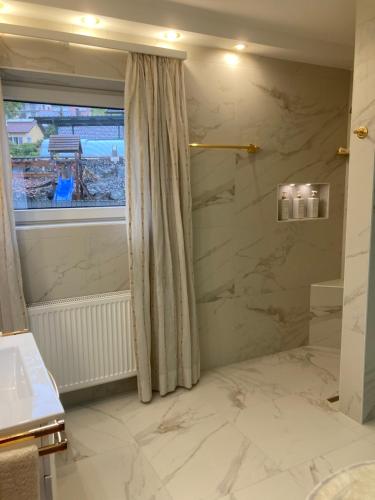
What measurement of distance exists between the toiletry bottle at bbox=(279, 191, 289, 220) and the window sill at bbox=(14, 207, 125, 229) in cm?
128

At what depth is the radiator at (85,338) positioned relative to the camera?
2.37 meters

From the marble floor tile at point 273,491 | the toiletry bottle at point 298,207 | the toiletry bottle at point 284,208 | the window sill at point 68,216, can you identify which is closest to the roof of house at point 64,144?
the window sill at point 68,216

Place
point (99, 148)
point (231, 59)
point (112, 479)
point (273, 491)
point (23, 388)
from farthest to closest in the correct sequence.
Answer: point (231, 59), point (99, 148), point (112, 479), point (273, 491), point (23, 388)

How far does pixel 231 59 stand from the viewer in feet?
9.14

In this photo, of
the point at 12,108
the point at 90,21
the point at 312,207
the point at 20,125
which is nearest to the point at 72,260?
the point at 20,125

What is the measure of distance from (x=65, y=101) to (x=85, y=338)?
4.81 ft

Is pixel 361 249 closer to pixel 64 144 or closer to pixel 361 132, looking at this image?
pixel 361 132

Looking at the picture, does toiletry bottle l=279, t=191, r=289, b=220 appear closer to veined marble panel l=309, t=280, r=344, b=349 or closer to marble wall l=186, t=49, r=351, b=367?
marble wall l=186, t=49, r=351, b=367

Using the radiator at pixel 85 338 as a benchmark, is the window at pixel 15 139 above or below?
above

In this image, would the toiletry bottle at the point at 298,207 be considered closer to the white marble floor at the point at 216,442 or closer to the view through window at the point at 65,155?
the white marble floor at the point at 216,442

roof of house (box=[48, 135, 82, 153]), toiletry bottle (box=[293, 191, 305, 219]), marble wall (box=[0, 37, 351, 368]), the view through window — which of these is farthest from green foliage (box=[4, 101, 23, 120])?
toiletry bottle (box=[293, 191, 305, 219])

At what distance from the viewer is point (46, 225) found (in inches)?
97.3

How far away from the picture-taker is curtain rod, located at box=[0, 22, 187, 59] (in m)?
2.07

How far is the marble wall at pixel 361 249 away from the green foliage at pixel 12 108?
6.33 feet
